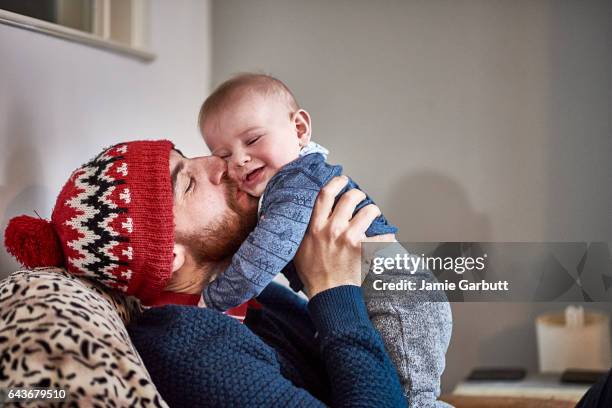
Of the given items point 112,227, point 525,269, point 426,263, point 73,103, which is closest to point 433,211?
point 525,269

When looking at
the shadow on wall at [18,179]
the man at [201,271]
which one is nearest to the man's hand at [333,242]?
the man at [201,271]

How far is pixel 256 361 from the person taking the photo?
3.76ft

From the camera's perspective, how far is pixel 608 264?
219 cm

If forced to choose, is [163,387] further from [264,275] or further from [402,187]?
[402,187]

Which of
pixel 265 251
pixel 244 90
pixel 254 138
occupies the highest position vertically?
pixel 244 90

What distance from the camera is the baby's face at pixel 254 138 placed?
152 cm

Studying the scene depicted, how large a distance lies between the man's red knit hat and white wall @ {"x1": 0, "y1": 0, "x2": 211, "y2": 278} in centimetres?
35

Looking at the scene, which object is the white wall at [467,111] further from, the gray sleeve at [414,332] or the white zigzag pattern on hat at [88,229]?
the white zigzag pattern on hat at [88,229]

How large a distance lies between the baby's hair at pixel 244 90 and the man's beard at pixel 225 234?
0.22 meters

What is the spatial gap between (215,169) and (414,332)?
600 mm

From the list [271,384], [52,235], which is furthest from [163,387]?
[52,235]

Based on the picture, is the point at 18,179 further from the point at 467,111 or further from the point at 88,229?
the point at 467,111

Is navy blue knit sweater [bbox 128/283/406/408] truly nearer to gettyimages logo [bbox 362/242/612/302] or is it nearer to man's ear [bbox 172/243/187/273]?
man's ear [bbox 172/243/187/273]

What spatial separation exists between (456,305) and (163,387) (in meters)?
1.57
